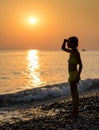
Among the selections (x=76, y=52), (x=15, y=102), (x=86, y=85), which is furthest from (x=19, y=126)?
(x=86, y=85)

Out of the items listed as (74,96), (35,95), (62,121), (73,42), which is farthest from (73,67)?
(35,95)

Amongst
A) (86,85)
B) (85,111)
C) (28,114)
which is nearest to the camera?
(85,111)

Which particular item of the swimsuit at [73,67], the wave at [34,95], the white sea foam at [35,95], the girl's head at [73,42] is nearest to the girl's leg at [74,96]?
the swimsuit at [73,67]

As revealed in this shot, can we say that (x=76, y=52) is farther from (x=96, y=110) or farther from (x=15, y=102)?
(x=15, y=102)

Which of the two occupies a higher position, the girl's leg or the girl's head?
the girl's head

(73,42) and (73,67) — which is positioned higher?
(73,42)

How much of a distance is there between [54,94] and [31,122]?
12.9 meters

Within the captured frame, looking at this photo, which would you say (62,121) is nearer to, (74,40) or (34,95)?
(74,40)

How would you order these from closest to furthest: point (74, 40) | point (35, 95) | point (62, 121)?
point (74, 40)
point (62, 121)
point (35, 95)

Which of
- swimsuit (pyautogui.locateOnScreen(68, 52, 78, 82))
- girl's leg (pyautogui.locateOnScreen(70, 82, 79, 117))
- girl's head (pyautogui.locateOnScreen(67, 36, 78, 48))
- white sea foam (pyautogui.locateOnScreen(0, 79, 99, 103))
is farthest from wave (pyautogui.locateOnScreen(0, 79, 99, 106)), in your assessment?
girl's head (pyautogui.locateOnScreen(67, 36, 78, 48))

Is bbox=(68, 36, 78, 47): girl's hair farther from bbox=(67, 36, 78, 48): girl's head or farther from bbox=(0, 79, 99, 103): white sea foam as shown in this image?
bbox=(0, 79, 99, 103): white sea foam

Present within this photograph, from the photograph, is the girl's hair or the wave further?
the wave

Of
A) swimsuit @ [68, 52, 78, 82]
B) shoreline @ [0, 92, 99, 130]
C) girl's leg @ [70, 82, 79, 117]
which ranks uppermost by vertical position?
swimsuit @ [68, 52, 78, 82]

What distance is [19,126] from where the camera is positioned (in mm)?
12172
